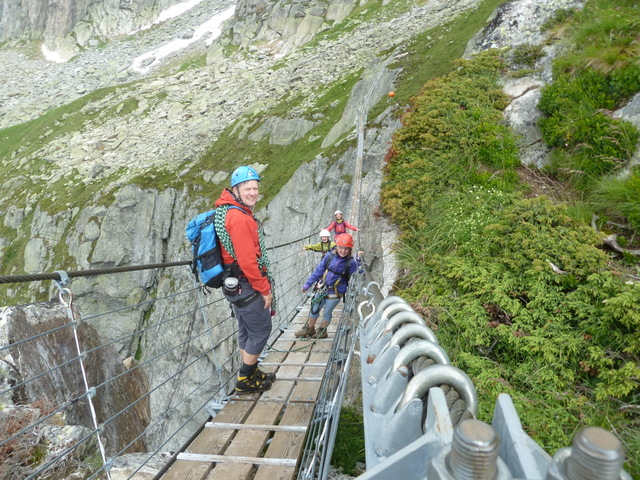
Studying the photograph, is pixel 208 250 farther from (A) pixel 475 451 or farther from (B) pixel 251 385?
(A) pixel 475 451

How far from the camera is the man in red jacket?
3.51 meters

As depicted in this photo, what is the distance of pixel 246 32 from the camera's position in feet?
135

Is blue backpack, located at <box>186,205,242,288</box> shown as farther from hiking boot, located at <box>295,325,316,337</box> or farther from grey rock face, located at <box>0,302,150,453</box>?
grey rock face, located at <box>0,302,150,453</box>

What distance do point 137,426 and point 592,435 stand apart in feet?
31.7

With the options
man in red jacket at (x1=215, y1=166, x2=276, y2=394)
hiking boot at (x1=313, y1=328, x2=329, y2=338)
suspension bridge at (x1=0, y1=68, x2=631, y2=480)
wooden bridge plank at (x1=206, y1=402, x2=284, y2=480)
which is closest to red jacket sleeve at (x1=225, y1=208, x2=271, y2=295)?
man in red jacket at (x1=215, y1=166, x2=276, y2=394)

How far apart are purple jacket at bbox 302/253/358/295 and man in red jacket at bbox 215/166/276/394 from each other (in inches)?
79.6

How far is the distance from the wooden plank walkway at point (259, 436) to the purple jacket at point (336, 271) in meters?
1.55

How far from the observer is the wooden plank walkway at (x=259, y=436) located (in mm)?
2869

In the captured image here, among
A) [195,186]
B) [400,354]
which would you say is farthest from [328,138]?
[400,354]

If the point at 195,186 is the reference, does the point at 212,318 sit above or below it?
below

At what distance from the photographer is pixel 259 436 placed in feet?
10.7

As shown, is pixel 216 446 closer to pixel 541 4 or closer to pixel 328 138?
pixel 541 4

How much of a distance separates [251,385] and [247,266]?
1.36 metres

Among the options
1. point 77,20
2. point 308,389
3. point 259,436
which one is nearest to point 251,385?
point 308,389
